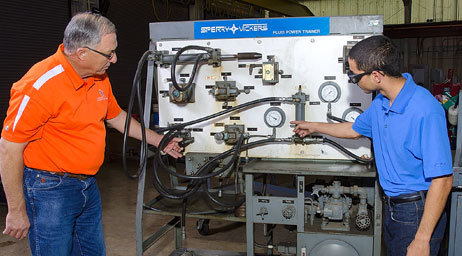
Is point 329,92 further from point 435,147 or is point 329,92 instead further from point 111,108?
point 111,108

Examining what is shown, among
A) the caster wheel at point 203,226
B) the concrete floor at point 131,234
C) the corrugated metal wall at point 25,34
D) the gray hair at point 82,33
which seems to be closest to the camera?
the gray hair at point 82,33

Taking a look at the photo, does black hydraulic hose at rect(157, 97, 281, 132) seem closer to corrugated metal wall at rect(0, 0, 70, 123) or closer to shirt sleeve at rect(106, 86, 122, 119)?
shirt sleeve at rect(106, 86, 122, 119)

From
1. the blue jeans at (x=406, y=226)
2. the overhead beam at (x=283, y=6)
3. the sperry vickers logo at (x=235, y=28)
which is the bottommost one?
the blue jeans at (x=406, y=226)

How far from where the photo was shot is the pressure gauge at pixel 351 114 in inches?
88.1

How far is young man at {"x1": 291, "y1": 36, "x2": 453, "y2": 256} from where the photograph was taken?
1.49m

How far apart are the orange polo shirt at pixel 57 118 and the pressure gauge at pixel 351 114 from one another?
122 centimetres

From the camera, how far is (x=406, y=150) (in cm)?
161

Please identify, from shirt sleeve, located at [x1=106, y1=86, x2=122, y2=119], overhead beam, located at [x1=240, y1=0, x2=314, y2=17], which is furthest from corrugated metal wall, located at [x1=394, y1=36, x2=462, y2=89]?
shirt sleeve, located at [x1=106, y1=86, x2=122, y2=119]

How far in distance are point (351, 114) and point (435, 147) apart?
77 cm

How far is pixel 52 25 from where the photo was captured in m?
5.73

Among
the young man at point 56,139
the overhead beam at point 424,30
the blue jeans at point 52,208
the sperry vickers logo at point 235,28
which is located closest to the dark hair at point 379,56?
the sperry vickers logo at point 235,28

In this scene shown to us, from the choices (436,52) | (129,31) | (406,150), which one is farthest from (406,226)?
(436,52)

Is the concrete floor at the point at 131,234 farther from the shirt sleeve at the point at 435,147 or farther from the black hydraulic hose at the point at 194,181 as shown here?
the shirt sleeve at the point at 435,147

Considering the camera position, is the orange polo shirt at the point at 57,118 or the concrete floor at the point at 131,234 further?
the concrete floor at the point at 131,234
